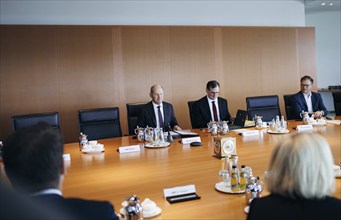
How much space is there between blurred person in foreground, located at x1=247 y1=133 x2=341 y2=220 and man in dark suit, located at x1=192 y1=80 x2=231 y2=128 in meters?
3.57

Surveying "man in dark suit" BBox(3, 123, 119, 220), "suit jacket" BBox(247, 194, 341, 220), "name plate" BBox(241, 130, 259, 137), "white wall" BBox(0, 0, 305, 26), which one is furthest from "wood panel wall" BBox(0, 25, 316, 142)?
"suit jacket" BBox(247, 194, 341, 220)

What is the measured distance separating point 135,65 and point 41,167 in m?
5.15

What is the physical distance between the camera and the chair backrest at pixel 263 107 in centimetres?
509

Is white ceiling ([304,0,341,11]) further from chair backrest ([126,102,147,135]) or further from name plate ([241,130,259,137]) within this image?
chair backrest ([126,102,147,135])

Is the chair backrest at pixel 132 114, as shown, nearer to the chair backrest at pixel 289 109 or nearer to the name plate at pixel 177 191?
the chair backrest at pixel 289 109

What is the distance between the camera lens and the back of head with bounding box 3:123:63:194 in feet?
3.71

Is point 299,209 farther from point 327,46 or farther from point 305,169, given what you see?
point 327,46

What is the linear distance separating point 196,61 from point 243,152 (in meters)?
3.76

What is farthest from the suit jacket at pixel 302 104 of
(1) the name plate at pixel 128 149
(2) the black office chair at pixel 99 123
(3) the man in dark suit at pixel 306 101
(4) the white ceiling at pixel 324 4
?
(4) the white ceiling at pixel 324 4

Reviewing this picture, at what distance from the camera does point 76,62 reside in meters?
5.85

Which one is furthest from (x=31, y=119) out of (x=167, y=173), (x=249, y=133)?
(x=249, y=133)

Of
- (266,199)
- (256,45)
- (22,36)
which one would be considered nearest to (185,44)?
(256,45)

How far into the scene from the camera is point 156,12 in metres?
6.38

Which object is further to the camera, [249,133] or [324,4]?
[324,4]
